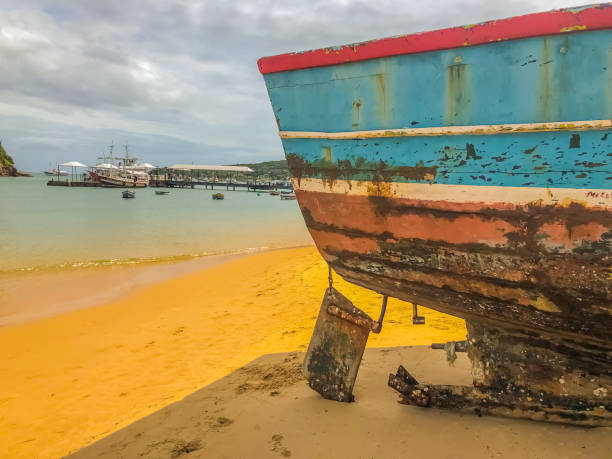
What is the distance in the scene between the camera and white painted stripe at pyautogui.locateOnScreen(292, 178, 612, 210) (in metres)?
1.99

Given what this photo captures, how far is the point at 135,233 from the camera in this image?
1792 centimetres

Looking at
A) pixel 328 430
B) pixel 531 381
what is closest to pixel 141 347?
pixel 328 430

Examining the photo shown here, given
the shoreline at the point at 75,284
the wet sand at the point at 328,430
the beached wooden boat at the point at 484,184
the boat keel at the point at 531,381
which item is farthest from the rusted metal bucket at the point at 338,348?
the shoreline at the point at 75,284

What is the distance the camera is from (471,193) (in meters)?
2.27

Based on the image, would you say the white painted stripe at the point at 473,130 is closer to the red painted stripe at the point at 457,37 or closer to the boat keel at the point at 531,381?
the red painted stripe at the point at 457,37

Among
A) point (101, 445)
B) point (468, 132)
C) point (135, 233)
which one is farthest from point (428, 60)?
point (135, 233)

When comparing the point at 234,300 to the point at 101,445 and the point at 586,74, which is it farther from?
the point at 586,74

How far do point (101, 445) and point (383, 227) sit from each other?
257 centimetres

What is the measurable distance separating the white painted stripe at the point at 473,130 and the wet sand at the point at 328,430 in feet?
5.93

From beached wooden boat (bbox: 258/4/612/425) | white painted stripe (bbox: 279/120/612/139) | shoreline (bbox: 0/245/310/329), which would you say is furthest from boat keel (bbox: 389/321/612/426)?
shoreline (bbox: 0/245/310/329)

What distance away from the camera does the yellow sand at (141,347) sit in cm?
339

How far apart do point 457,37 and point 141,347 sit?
15.8 ft

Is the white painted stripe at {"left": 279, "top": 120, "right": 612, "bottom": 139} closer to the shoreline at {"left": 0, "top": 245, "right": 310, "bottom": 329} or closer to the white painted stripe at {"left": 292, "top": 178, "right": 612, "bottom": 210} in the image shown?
the white painted stripe at {"left": 292, "top": 178, "right": 612, "bottom": 210}

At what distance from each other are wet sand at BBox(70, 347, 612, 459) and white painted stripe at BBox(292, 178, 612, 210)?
145 cm
